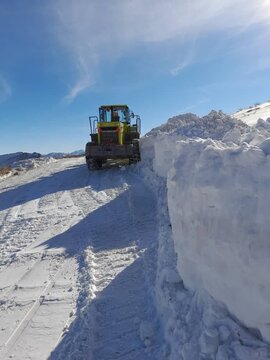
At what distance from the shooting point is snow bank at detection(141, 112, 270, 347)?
9.67 ft

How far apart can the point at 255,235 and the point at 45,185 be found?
1365 centimetres

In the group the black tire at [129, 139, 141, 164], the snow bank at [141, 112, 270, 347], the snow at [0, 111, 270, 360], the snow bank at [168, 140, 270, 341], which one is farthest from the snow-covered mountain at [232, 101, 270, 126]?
the snow bank at [168, 140, 270, 341]

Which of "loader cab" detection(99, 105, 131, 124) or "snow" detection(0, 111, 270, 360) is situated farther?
"loader cab" detection(99, 105, 131, 124)

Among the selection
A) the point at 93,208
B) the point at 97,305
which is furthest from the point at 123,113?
the point at 97,305

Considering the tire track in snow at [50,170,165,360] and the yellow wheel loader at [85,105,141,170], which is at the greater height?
the yellow wheel loader at [85,105,141,170]

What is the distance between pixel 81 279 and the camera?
599 centimetres

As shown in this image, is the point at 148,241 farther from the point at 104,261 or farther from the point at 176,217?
the point at 176,217

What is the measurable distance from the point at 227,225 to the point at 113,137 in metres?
15.8

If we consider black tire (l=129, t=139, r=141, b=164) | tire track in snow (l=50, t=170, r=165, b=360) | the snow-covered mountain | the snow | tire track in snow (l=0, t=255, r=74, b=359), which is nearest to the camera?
the snow

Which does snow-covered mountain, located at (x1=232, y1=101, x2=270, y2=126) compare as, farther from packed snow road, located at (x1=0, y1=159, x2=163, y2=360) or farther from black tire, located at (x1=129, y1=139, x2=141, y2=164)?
packed snow road, located at (x1=0, y1=159, x2=163, y2=360)

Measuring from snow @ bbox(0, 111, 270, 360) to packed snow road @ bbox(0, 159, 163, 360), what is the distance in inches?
0.8

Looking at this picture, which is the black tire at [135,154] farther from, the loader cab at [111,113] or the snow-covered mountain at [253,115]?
the snow-covered mountain at [253,115]

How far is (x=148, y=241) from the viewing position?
734 cm

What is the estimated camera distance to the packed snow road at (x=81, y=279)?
4277mm
